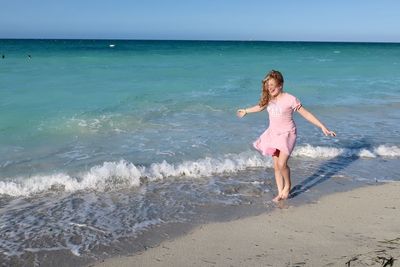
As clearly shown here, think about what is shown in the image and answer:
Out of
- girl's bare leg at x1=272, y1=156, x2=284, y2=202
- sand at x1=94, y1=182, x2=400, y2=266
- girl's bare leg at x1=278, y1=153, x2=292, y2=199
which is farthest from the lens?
girl's bare leg at x1=272, y1=156, x2=284, y2=202

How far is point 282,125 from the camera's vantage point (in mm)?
5492

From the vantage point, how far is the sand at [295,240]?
4004 mm

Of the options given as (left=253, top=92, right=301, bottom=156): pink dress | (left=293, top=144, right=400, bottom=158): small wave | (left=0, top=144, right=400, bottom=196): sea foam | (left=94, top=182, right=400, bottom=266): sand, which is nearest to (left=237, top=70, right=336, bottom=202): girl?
(left=253, top=92, right=301, bottom=156): pink dress

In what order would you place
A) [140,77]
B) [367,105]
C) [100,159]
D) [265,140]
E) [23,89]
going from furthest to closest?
[140,77] < [23,89] < [367,105] < [100,159] < [265,140]

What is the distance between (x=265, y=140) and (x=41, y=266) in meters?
2.93

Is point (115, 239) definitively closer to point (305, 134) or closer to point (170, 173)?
point (170, 173)

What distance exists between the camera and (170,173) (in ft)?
23.1

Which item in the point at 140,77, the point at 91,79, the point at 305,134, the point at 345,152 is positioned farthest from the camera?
the point at 140,77

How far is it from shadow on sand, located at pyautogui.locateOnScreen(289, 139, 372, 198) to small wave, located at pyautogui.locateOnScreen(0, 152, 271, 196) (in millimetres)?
897

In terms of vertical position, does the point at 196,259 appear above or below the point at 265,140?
below

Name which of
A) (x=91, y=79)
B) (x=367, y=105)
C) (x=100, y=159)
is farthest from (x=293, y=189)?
(x=91, y=79)

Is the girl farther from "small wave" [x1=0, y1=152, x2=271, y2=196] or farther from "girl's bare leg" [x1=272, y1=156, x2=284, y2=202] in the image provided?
"small wave" [x1=0, y1=152, x2=271, y2=196]

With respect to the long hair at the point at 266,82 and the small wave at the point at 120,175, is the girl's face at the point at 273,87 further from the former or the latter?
the small wave at the point at 120,175

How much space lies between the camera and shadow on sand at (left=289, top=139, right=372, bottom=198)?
6410 millimetres
